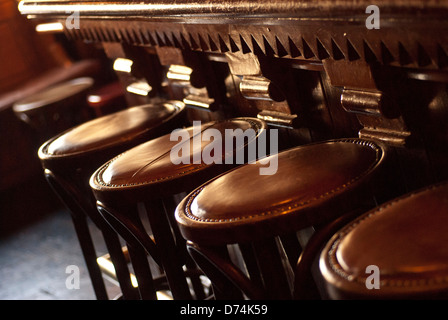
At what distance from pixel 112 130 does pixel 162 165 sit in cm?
68

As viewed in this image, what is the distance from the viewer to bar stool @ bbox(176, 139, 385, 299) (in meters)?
1.42

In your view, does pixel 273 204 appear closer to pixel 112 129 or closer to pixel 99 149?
pixel 99 149

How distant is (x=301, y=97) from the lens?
2.09 m

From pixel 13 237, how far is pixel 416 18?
4.48 meters

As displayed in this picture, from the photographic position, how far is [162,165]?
1.96m

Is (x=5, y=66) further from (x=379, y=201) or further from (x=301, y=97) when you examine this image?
(x=379, y=201)

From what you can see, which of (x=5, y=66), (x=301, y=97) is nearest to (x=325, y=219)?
(x=301, y=97)

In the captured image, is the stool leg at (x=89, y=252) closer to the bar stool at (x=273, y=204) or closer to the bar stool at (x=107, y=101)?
the bar stool at (x=273, y=204)

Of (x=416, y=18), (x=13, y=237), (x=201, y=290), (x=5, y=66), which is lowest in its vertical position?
(x=13, y=237)

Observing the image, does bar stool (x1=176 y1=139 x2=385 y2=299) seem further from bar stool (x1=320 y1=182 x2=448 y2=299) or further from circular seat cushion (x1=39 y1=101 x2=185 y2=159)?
circular seat cushion (x1=39 y1=101 x2=185 y2=159)

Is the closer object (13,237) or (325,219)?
(325,219)

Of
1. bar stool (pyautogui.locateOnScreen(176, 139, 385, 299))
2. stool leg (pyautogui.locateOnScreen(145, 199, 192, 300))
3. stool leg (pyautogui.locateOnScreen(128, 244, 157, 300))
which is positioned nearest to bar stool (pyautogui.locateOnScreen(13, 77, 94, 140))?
stool leg (pyautogui.locateOnScreen(128, 244, 157, 300))

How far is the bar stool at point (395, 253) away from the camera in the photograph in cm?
105

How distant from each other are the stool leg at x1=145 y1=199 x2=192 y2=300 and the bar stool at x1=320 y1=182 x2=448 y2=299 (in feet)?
2.90
